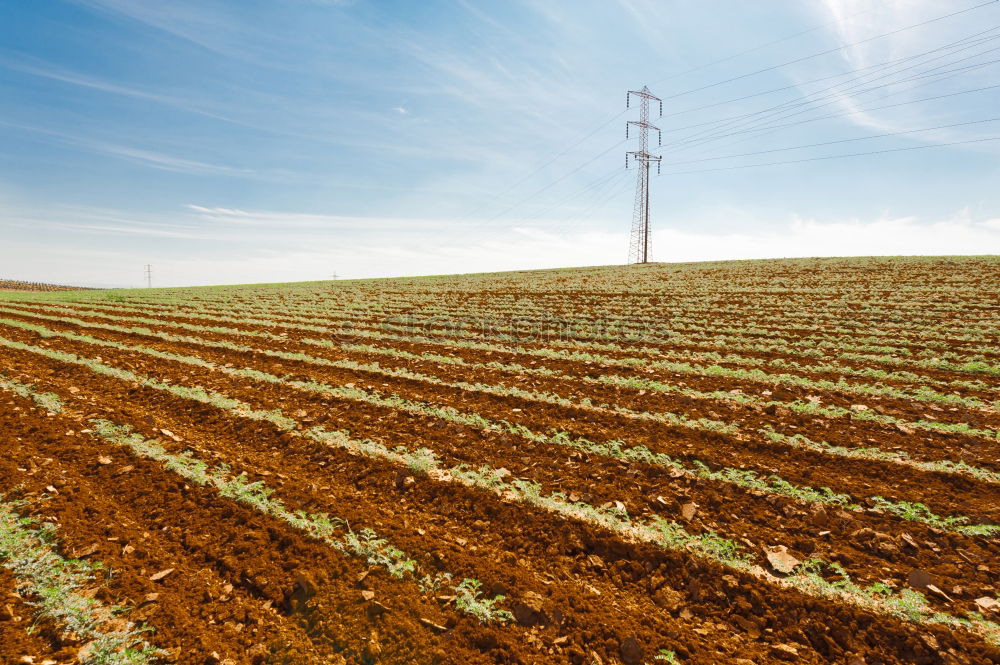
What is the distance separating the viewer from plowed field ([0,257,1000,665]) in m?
3.54

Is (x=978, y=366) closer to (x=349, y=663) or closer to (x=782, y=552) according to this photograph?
(x=782, y=552)

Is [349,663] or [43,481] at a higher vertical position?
[43,481]

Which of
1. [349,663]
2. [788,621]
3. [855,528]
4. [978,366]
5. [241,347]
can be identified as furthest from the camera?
[241,347]

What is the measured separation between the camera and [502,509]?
516 cm

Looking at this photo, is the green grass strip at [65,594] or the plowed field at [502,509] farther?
the plowed field at [502,509]

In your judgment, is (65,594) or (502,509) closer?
(65,594)

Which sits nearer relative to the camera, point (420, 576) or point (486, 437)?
point (420, 576)

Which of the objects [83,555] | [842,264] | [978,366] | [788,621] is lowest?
[788,621]

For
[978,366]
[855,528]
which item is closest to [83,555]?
[855,528]

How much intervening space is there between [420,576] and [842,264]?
44.8 m

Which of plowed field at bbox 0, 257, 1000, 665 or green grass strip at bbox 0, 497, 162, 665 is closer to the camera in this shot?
green grass strip at bbox 0, 497, 162, 665

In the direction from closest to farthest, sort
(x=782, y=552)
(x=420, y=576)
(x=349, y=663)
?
(x=349, y=663) < (x=420, y=576) < (x=782, y=552)

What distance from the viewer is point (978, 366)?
10.8 meters

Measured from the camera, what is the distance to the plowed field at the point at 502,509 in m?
3.54
